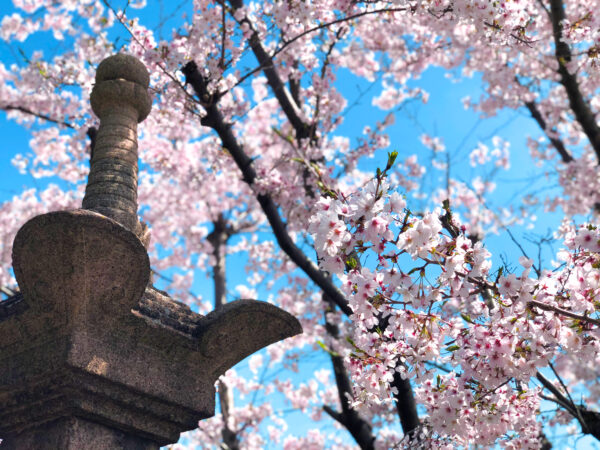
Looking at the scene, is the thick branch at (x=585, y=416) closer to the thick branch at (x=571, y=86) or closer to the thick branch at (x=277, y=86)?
the thick branch at (x=571, y=86)

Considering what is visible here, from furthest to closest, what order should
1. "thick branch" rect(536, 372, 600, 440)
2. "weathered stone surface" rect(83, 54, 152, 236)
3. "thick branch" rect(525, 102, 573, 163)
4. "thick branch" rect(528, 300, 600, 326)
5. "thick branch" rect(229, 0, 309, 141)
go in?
"thick branch" rect(525, 102, 573, 163) < "thick branch" rect(229, 0, 309, 141) < "thick branch" rect(536, 372, 600, 440) < "weathered stone surface" rect(83, 54, 152, 236) < "thick branch" rect(528, 300, 600, 326)

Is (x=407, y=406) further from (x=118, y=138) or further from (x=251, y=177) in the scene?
(x=118, y=138)

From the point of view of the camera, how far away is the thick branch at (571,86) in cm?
720

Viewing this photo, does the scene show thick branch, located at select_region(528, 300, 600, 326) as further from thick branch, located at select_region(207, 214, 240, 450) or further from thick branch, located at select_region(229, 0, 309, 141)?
thick branch, located at select_region(207, 214, 240, 450)

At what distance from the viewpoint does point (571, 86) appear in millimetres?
7656

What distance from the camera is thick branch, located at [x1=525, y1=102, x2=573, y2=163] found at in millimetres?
11195

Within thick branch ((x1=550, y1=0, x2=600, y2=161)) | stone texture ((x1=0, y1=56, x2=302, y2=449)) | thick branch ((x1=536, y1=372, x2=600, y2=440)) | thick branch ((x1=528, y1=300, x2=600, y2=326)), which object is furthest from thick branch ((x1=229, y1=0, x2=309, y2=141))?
thick branch ((x1=528, y1=300, x2=600, y2=326))

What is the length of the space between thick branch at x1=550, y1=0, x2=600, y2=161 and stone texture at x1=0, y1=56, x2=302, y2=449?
5781mm

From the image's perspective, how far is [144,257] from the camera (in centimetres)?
319

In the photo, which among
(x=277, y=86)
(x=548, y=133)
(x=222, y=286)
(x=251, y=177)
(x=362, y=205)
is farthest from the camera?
(x=222, y=286)

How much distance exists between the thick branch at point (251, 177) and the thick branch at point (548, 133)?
708 centimetres

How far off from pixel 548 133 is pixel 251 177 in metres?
7.24

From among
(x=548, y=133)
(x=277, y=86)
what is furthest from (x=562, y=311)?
(x=548, y=133)

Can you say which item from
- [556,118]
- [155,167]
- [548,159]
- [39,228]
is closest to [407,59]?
[556,118]
